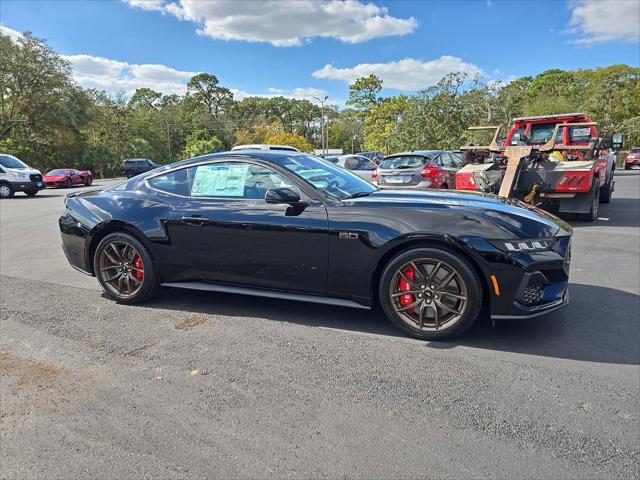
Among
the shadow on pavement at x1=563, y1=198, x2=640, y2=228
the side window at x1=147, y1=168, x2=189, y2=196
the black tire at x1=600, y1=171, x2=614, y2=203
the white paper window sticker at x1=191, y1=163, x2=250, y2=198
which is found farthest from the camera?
the black tire at x1=600, y1=171, x2=614, y2=203

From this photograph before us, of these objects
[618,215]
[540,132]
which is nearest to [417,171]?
[540,132]

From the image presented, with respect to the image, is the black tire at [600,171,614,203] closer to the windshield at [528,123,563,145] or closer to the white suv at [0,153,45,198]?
the windshield at [528,123,563,145]

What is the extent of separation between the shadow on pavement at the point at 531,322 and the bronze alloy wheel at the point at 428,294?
0.59 ft

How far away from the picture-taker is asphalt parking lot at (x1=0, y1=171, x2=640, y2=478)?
2146mm

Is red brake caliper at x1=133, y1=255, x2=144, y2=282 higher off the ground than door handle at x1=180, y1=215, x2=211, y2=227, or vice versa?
door handle at x1=180, y1=215, x2=211, y2=227

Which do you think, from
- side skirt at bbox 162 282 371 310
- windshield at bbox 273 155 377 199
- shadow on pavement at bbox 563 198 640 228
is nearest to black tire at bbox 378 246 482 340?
side skirt at bbox 162 282 371 310

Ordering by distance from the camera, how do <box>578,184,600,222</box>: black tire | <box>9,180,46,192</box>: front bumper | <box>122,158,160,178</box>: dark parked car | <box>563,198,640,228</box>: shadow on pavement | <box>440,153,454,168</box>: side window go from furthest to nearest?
<box>122,158,160,178</box>: dark parked car, <box>9,180,46,192</box>: front bumper, <box>440,153,454,168</box>: side window, <box>563,198,640,228</box>: shadow on pavement, <box>578,184,600,222</box>: black tire

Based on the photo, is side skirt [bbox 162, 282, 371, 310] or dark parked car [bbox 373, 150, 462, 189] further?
dark parked car [bbox 373, 150, 462, 189]

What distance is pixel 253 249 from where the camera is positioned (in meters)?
3.82

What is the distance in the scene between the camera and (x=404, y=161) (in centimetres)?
1181

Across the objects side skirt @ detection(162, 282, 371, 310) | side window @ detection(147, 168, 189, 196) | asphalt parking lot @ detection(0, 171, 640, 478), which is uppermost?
side window @ detection(147, 168, 189, 196)

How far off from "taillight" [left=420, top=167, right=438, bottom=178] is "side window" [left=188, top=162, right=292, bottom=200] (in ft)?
26.6

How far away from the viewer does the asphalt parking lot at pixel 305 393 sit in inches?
84.5

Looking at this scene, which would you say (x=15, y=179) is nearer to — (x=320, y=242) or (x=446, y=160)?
(x=446, y=160)
